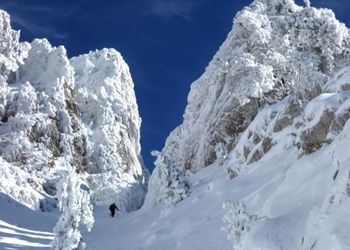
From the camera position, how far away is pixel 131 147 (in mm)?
73562

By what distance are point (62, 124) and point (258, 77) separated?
87.8 ft

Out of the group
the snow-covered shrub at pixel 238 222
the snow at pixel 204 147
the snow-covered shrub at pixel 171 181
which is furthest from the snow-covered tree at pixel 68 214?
the snow-covered shrub at pixel 171 181

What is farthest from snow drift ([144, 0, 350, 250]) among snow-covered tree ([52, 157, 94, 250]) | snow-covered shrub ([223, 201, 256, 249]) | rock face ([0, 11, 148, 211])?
rock face ([0, 11, 148, 211])

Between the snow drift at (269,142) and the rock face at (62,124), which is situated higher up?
the rock face at (62,124)

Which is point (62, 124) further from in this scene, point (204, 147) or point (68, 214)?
Result: point (68, 214)

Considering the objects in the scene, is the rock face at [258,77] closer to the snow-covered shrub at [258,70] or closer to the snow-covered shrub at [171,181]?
the snow-covered shrub at [258,70]

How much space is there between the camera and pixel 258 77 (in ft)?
134

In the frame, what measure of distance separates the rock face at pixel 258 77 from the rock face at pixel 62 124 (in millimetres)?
8470

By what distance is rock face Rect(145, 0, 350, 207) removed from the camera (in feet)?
105

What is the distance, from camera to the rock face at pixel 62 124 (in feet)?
171

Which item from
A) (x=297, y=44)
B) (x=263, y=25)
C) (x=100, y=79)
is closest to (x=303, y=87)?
(x=297, y=44)

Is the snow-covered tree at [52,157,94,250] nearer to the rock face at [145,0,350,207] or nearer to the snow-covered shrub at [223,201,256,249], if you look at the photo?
the snow-covered shrub at [223,201,256,249]

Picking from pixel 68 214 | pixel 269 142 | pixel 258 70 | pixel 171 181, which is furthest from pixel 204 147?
pixel 68 214

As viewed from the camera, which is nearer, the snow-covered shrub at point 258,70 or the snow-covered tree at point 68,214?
the snow-covered tree at point 68,214
